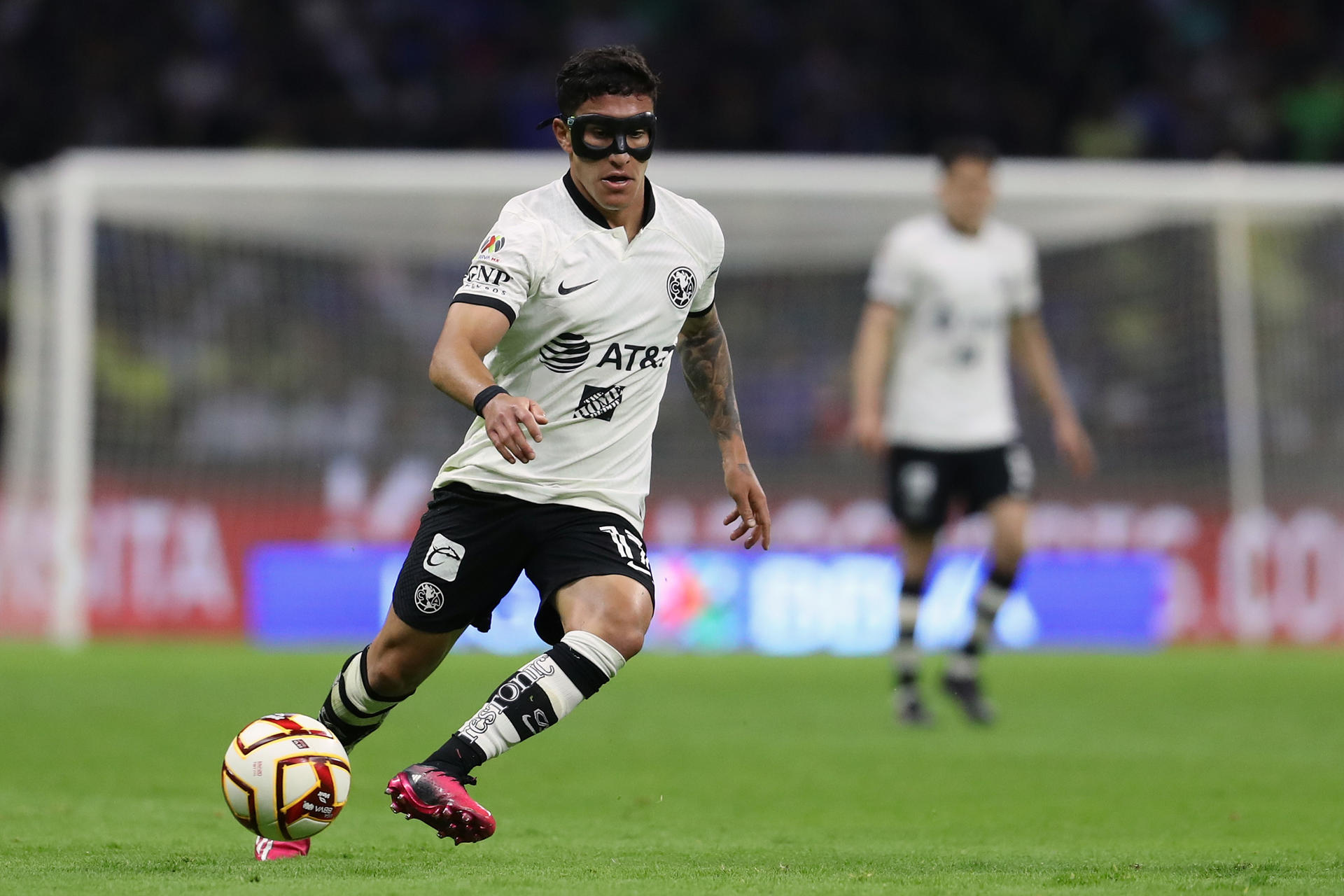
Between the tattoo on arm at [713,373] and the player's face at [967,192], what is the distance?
150 inches

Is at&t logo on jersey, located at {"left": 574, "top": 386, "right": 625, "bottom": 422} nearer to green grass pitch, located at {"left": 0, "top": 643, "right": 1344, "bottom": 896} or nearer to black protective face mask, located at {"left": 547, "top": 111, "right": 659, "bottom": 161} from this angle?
black protective face mask, located at {"left": 547, "top": 111, "right": 659, "bottom": 161}

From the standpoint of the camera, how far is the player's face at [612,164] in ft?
15.3

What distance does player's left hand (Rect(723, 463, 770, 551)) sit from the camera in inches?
200

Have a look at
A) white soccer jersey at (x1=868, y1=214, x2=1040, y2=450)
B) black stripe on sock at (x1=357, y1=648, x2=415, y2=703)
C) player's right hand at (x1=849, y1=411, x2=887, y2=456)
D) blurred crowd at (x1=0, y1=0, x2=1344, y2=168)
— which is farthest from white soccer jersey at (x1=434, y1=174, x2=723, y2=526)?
blurred crowd at (x1=0, y1=0, x2=1344, y2=168)

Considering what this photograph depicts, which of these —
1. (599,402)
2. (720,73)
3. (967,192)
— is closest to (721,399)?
(599,402)

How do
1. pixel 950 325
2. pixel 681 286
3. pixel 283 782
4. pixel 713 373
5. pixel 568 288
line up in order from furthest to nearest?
pixel 950 325 → pixel 713 373 → pixel 681 286 → pixel 568 288 → pixel 283 782

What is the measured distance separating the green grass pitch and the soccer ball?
105 millimetres

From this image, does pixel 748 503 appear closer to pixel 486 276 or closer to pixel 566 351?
pixel 566 351

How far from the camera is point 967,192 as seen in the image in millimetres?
8836

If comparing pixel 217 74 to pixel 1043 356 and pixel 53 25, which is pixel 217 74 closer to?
pixel 53 25

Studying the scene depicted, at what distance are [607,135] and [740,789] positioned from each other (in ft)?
8.44

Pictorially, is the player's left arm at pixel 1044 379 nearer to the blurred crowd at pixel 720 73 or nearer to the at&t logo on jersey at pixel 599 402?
the at&t logo on jersey at pixel 599 402

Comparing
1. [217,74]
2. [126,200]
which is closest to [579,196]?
[126,200]

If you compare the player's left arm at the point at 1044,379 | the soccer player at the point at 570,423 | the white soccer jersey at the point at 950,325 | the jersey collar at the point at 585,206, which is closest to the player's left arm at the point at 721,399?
the soccer player at the point at 570,423
